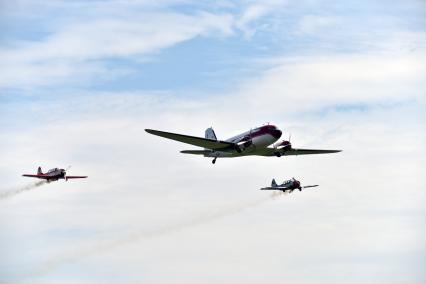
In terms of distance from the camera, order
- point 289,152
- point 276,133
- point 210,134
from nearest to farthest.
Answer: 1. point 276,133
2. point 210,134
3. point 289,152

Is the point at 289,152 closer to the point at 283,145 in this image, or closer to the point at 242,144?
the point at 283,145

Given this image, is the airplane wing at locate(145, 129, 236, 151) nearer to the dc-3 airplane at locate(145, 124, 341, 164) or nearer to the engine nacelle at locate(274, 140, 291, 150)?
the dc-3 airplane at locate(145, 124, 341, 164)

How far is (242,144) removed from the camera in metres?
115

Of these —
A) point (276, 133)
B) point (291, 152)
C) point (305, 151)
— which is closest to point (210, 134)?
point (291, 152)

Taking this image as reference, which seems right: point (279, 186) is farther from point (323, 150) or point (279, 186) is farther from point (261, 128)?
point (261, 128)

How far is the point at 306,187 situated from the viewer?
152m

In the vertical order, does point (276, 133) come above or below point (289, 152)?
above

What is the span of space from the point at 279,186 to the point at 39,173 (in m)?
54.1

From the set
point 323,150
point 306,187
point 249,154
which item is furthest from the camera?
point 306,187

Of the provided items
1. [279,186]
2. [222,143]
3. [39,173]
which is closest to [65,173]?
[39,173]

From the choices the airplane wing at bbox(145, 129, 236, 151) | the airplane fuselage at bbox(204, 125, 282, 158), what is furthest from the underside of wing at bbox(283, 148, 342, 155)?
the airplane wing at bbox(145, 129, 236, 151)

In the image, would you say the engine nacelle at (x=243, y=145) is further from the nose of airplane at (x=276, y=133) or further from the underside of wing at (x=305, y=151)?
the underside of wing at (x=305, y=151)

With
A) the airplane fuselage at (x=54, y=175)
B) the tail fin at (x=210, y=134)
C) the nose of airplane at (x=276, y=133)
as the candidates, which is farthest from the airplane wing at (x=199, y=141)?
the airplane fuselage at (x=54, y=175)

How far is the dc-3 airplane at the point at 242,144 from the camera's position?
112750 millimetres
